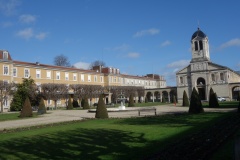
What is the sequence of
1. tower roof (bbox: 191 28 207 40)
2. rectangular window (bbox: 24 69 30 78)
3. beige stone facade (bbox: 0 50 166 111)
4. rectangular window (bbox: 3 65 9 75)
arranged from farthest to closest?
tower roof (bbox: 191 28 207 40) → rectangular window (bbox: 24 69 30 78) → beige stone facade (bbox: 0 50 166 111) → rectangular window (bbox: 3 65 9 75)

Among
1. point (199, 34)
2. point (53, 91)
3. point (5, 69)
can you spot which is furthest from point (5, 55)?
point (199, 34)

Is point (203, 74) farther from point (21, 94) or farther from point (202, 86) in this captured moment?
point (21, 94)

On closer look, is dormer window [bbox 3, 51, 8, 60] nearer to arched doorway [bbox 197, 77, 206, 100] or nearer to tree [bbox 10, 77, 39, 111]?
tree [bbox 10, 77, 39, 111]

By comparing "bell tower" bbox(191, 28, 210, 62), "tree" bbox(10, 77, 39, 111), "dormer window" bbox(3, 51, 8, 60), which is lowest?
"tree" bbox(10, 77, 39, 111)

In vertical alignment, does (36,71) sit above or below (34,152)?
above

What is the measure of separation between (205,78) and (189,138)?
5968 centimetres

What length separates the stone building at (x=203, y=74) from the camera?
63162 mm

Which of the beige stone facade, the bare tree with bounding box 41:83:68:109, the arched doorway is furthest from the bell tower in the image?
the bare tree with bounding box 41:83:68:109

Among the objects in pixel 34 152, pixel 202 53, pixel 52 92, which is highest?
pixel 202 53

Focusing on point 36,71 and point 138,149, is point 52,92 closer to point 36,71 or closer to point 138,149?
point 36,71

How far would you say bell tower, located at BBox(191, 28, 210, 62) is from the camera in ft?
217

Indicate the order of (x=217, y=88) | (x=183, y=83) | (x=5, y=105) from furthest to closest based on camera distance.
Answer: (x=183, y=83) → (x=217, y=88) → (x=5, y=105)

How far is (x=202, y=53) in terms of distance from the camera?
66.4m

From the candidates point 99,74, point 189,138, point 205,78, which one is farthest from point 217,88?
point 189,138
